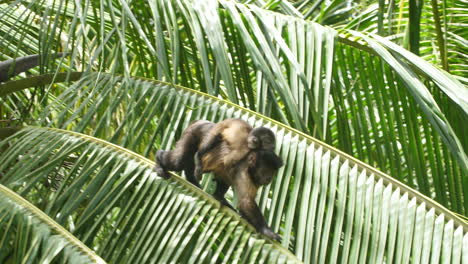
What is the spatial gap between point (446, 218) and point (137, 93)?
1.64 m

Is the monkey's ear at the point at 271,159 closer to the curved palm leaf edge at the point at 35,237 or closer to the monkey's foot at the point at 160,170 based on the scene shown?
the monkey's foot at the point at 160,170

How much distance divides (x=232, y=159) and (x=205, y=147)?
0.45 ft

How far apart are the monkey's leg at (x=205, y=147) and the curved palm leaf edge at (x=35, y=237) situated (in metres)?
0.72

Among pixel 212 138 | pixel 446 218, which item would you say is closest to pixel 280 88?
pixel 212 138

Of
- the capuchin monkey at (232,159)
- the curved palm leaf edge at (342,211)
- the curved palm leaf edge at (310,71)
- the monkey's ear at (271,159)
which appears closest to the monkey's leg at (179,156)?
the capuchin monkey at (232,159)

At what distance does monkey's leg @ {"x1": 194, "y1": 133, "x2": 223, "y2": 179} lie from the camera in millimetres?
2990

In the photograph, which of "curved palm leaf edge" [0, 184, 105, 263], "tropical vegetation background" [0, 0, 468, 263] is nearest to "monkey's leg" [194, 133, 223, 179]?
"tropical vegetation background" [0, 0, 468, 263]

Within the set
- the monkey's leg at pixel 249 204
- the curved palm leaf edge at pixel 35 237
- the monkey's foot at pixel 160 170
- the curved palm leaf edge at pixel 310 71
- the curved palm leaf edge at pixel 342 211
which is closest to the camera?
the curved palm leaf edge at pixel 35 237

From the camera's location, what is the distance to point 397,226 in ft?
8.63

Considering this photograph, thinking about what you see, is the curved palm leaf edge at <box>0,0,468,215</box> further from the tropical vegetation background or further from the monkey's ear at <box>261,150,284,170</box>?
the monkey's ear at <box>261,150,284,170</box>

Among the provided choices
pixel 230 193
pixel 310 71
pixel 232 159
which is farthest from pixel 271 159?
pixel 230 193

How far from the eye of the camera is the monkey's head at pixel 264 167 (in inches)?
111

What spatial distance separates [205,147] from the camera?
3.00 m

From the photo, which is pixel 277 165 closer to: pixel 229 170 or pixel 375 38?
pixel 229 170
